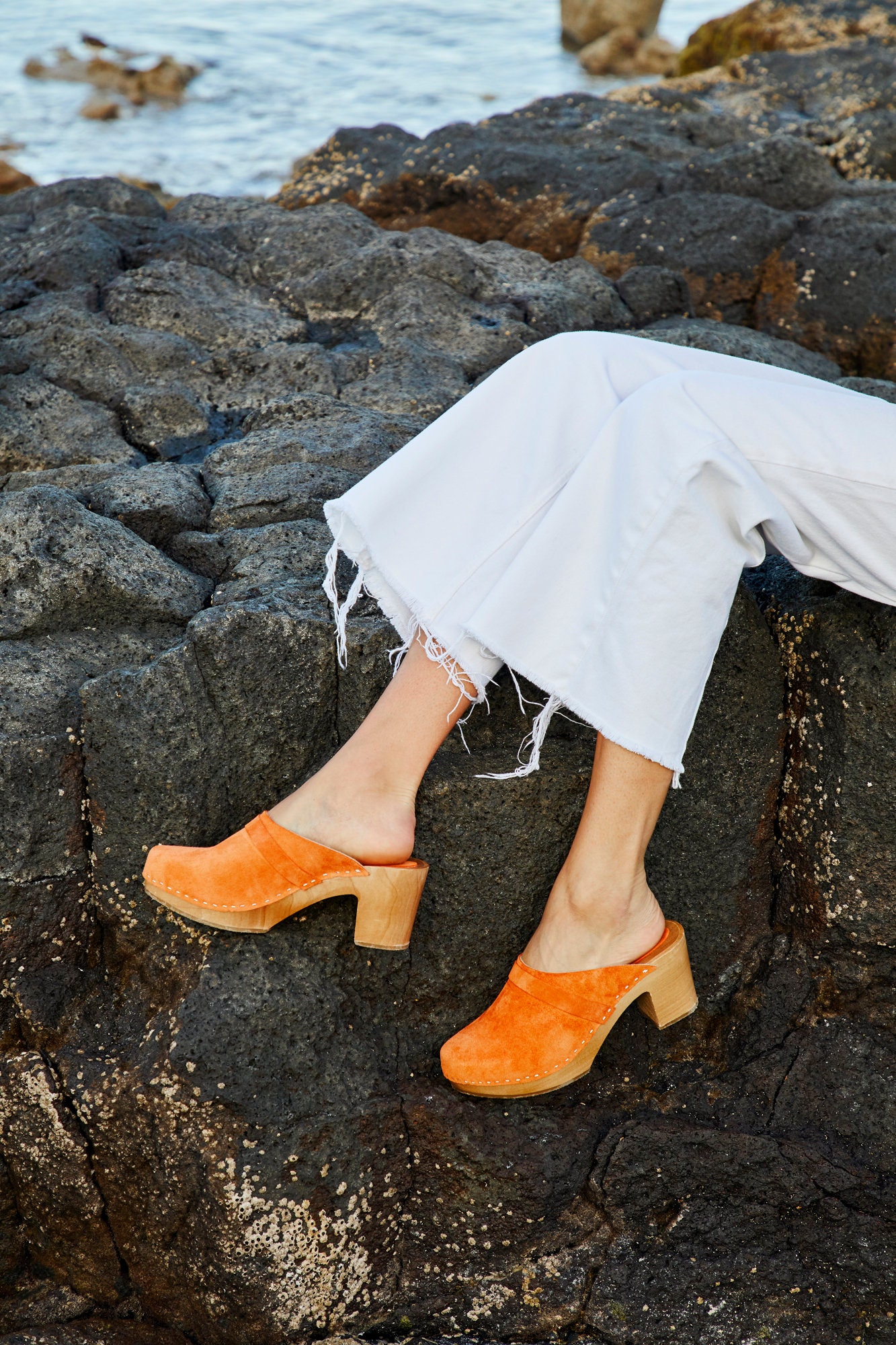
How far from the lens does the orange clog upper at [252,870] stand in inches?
63.0

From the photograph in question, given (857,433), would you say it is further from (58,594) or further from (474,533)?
(58,594)

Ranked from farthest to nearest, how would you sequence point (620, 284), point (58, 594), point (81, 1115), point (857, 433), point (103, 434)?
point (620, 284) → point (103, 434) → point (58, 594) → point (81, 1115) → point (857, 433)

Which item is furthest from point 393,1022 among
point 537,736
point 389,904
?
point 537,736

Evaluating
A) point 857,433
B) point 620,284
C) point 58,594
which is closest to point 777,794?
point 857,433

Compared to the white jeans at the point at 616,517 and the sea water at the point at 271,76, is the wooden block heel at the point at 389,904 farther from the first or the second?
the sea water at the point at 271,76

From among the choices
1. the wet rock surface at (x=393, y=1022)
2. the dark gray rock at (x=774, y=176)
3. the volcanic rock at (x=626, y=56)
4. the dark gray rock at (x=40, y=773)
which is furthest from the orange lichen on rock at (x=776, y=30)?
the volcanic rock at (x=626, y=56)

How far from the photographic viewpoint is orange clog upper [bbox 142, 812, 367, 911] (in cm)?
160

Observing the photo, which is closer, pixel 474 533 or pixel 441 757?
pixel 474 533

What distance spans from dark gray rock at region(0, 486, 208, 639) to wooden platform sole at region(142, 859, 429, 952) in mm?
575

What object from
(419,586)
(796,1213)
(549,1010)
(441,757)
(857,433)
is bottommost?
(796,1213)

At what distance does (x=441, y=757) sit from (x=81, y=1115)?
841 mm

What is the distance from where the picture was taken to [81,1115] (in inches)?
68.1

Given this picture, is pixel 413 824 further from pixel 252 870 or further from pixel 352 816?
pixel 252 870

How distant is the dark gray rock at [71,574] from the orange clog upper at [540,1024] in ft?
3.07
